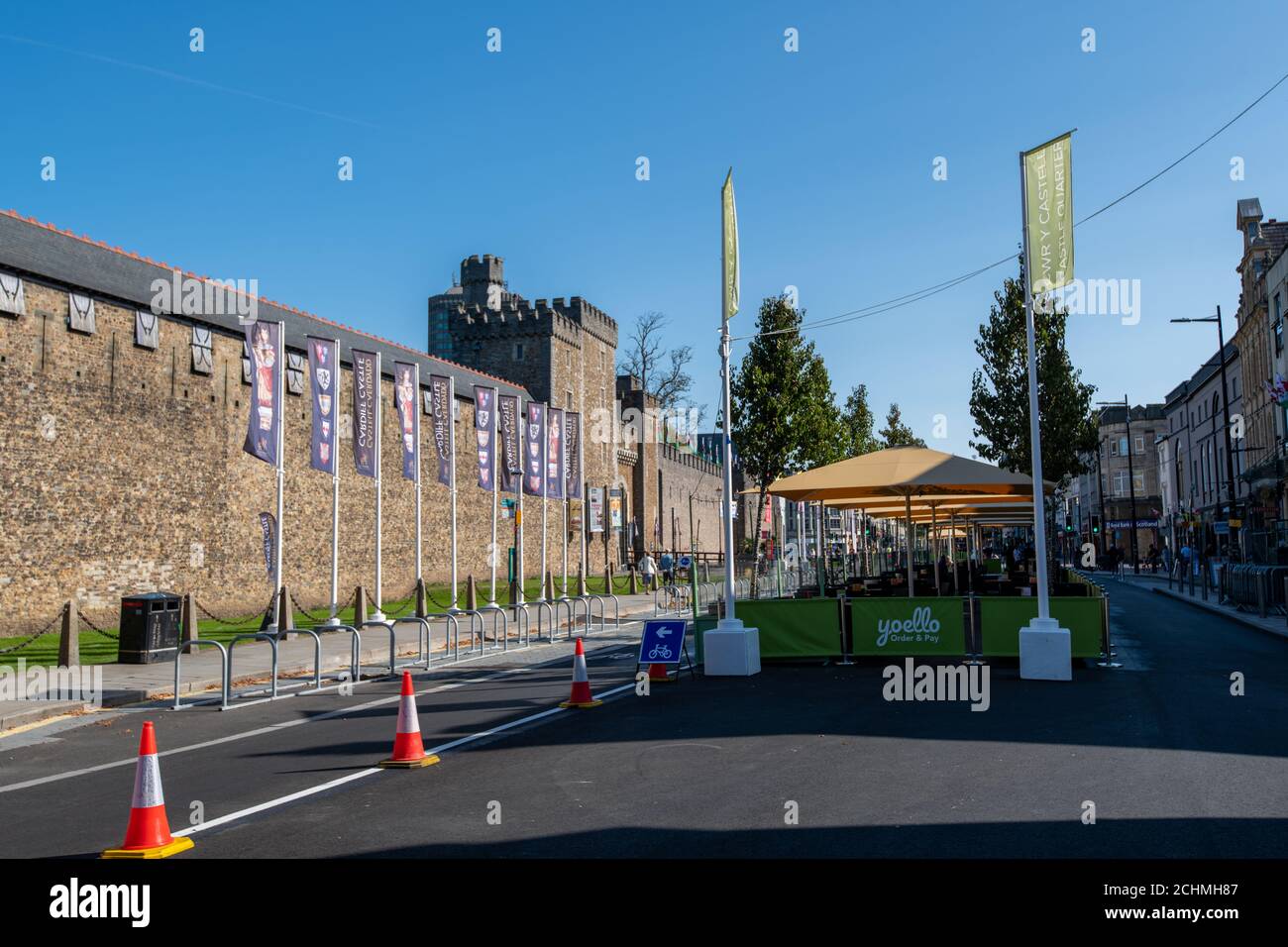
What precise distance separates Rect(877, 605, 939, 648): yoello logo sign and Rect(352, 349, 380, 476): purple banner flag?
47.2ft

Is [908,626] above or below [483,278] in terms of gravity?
below

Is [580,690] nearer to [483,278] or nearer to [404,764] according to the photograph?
[404,764]

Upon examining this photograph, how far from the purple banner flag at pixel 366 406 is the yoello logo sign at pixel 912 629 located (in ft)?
47.2

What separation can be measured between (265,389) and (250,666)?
25.1 feet

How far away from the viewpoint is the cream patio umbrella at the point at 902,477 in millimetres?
14586

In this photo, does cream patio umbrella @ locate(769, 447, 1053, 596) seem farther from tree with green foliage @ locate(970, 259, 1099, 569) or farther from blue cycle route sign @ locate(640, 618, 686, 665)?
tree with green foliage @ locate(970, 259, 1099, 569)

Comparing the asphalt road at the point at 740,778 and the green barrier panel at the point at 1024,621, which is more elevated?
the green barrier panel at the point at 1024,621

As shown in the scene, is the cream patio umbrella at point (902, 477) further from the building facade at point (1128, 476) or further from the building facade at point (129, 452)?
the building facade at point (1128, 476)

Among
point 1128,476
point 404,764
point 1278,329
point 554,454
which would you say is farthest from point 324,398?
point 1128,476

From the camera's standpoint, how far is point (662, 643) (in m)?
13.1

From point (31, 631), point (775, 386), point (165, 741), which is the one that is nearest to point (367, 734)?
point (165, 741)

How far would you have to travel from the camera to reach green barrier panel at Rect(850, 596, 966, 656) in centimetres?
1413

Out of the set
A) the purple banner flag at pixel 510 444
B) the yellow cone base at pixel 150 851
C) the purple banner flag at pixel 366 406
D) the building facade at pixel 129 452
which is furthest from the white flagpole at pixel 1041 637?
the building facade at pixel 129 452

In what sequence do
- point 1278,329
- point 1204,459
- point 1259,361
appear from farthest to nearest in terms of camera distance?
point 1204,459 < point 1259,361 < point 1278,329
